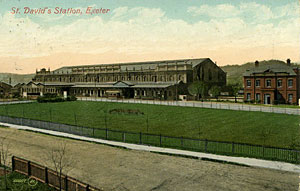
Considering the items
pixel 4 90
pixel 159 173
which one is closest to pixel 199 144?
pixel 159 173

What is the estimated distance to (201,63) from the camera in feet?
250

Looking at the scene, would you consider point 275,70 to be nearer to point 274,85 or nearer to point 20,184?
point 274,85

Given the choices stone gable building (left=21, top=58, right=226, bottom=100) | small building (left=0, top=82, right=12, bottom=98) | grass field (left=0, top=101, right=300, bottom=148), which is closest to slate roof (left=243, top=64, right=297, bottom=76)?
grass field (left=0, top=101, right=300, bottom=148)

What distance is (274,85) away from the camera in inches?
2057

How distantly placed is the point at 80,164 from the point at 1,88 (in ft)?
250

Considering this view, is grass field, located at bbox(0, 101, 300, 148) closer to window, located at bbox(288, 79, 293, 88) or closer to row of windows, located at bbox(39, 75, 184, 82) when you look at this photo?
window, located at bbox(288, 79, 293, 88)

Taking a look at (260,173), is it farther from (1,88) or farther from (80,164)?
(1,88)

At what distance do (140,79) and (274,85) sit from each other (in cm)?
4158

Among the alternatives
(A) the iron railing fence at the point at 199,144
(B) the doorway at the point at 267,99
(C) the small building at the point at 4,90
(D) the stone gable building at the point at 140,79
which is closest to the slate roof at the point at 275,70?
(B) the doorway at the point at 267,99

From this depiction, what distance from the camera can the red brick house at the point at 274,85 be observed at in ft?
165

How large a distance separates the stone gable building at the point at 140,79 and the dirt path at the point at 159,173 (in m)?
49.5

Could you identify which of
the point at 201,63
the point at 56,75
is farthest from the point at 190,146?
the point at 56,75

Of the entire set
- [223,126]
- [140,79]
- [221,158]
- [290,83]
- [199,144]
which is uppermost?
[140,79]

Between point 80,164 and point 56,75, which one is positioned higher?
point 56,75
